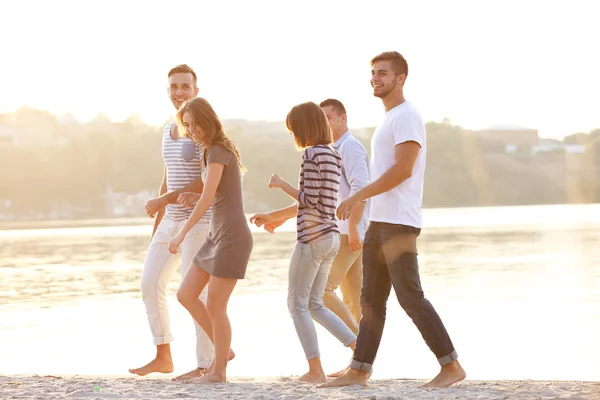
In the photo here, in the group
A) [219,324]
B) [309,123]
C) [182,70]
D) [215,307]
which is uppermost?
[182,70]

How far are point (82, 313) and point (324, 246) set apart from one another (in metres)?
6.19

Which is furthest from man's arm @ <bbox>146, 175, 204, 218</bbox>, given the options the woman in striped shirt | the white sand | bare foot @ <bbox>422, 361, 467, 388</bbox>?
bare foot @ <bbox>422, 361, 467, 388</bbox>

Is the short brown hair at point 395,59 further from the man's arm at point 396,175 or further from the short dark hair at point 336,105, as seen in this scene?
the short dark hair at point 336,105

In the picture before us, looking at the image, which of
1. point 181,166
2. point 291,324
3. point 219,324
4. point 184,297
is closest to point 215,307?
point 219,324

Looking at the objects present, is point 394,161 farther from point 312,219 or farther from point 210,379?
point 210,379

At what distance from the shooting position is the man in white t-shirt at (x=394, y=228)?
5.25m

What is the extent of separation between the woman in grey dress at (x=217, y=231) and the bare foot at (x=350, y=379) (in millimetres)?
691

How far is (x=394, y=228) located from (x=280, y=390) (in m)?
1.08

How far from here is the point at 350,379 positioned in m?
5.41

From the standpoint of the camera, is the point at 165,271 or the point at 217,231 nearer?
the point at 217,231

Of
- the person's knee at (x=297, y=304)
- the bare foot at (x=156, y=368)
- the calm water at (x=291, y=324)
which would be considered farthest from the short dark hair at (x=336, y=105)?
Answer: the bare foot at (x=156, y=368)

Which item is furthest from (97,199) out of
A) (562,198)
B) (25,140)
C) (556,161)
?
(556,161)

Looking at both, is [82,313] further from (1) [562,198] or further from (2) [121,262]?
(1) [562,198]

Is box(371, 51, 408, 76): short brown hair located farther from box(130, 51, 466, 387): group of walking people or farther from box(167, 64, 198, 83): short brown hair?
box(167, 64, 198, 83): short brown hair
